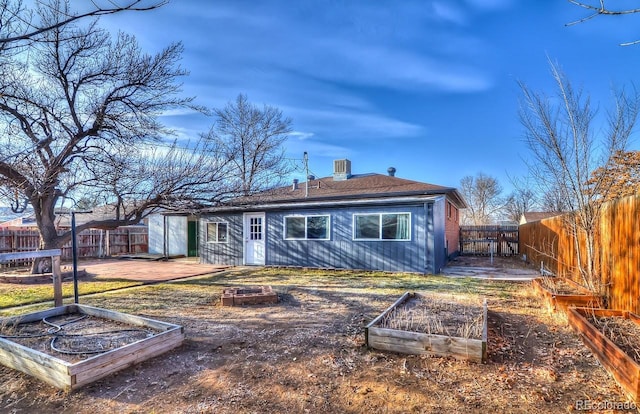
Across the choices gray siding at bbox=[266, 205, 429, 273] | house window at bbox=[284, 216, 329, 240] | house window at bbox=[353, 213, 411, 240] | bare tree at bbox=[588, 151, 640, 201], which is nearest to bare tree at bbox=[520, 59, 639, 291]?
bare tree at bbox=[588, 151, 640, 201]

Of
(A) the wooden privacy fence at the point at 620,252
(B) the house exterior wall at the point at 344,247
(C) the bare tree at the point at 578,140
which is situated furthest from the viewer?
(B) the house exterior wall at the point at 344,247

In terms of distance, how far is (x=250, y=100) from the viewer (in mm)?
21625

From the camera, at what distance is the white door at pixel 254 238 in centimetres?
1330

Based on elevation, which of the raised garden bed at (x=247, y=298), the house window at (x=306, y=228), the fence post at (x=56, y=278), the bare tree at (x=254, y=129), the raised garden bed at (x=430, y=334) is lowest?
the raised garden bed at (x=247, y=298)

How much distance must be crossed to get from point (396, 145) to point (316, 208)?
887cm

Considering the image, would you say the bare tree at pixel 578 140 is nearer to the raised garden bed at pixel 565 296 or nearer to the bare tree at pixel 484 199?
the raised garden bed at pixel 565 296

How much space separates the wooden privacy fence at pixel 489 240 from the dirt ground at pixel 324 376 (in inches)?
513

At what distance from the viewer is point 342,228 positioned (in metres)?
11.7

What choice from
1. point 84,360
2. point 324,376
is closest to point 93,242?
point 84,360

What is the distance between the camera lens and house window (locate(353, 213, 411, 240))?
35.2 feet

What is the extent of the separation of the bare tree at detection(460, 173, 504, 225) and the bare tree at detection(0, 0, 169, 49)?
1401 inches

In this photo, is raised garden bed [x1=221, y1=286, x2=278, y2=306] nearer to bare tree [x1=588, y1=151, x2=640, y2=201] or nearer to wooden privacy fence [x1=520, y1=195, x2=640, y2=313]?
wooden privacy fence [x1=520, y1=195, x2=640, y2=313]

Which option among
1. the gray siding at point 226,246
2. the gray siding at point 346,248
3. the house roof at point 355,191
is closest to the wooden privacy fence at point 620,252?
the gray siding at point 346,248

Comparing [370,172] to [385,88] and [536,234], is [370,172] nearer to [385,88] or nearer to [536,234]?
[385,88]
